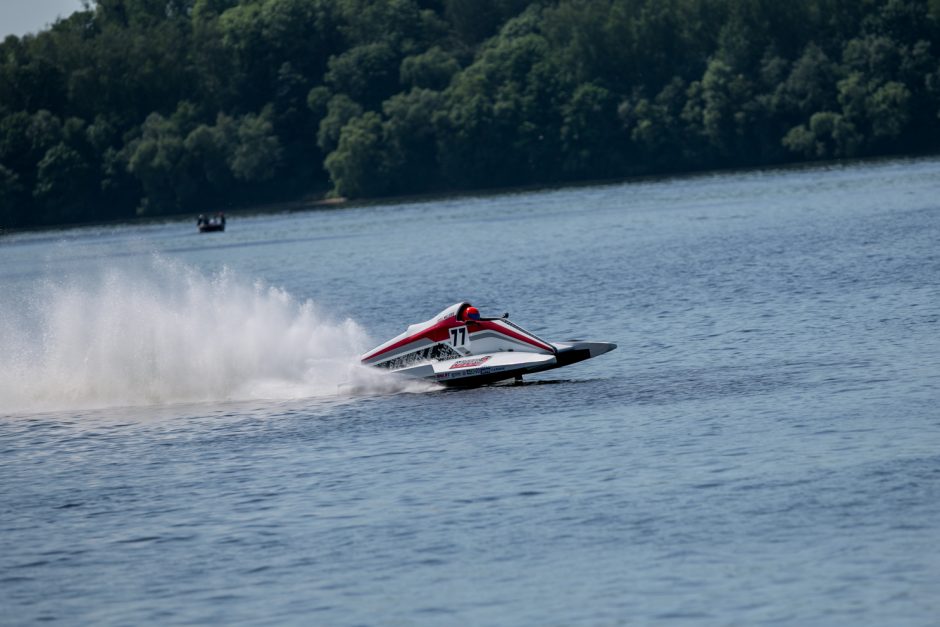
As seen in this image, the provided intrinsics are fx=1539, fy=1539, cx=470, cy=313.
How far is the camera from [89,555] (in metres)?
21.3

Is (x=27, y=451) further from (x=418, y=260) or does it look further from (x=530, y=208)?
(x=530, y=208)

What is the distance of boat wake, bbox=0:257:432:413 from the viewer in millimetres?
34719

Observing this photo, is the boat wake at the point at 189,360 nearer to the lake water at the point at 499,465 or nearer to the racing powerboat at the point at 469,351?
the lake water at the point at 499,465

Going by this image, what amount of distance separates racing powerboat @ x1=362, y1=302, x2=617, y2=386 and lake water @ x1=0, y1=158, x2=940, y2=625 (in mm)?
612

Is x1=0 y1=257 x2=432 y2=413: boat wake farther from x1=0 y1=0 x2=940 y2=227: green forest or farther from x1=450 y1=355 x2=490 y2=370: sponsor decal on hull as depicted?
x1=0 y1=0 x2=940 y2=227: green forest

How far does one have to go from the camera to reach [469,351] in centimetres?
3294

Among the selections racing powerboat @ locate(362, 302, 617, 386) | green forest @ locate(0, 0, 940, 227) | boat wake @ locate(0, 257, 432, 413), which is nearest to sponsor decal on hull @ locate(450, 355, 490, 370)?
racing powerboat @ locate(362, 302, 617, 386)

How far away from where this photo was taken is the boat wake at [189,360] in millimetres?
34719

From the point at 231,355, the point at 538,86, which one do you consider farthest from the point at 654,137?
the point at 231,355

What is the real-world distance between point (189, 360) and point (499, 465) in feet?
43.9

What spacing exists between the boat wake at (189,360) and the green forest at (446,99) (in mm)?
115421

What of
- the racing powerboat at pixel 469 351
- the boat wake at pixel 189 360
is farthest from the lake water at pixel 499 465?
the racing powerboat at pixel 469 351

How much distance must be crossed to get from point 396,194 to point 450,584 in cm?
15692

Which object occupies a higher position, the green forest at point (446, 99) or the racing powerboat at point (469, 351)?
the green forest at point (446, 99)
